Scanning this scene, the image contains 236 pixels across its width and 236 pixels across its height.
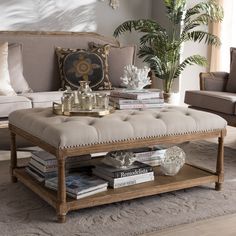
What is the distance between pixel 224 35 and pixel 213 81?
1.35 meters

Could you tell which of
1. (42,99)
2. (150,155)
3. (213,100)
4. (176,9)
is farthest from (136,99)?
(176,9)

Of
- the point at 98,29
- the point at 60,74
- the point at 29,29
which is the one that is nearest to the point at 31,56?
the point at 60,74

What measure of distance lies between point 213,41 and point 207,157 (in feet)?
5.91

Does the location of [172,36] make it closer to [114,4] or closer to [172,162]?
[114,4]

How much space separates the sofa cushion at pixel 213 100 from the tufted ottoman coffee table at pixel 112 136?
1.01m

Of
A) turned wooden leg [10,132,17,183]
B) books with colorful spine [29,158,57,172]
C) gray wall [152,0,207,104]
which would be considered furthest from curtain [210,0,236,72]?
books with colorful spine [29,158,57,172]

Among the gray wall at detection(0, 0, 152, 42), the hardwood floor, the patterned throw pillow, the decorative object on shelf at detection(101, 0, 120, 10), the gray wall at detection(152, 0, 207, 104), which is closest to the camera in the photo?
the hardwood floor

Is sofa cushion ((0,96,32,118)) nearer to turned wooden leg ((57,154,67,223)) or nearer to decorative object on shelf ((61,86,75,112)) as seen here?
decorative object on shelf ((61,86,75,112))

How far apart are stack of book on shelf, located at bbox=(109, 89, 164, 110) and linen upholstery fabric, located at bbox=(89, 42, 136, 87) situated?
5.06 ft

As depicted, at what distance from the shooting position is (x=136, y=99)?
3.01 m

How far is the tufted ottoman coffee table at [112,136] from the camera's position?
237 cm

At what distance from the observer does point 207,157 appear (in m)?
3.75

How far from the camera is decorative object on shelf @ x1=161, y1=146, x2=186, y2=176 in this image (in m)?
2.83

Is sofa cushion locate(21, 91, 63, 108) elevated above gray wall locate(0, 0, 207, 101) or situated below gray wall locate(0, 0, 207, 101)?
below
